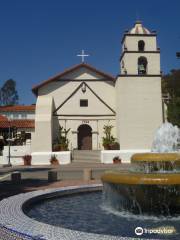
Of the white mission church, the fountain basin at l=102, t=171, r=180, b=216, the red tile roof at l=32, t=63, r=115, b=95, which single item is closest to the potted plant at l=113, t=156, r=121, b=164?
the white mission church

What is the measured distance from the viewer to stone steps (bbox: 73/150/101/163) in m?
33.2

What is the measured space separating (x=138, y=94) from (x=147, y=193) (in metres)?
26.4

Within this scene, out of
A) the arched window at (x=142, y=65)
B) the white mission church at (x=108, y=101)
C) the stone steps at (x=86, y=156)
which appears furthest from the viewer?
the arched window at (x=142, y=65)

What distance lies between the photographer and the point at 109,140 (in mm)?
35719

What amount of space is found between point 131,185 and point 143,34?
28.2m

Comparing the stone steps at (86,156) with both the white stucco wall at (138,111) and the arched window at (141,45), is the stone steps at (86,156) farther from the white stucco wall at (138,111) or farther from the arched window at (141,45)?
the arched window at (141,45)

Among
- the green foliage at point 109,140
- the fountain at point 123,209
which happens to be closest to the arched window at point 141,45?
the green foliage at point 109,140

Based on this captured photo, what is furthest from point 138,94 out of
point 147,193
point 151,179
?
point 151,179

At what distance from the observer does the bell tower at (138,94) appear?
33.9m

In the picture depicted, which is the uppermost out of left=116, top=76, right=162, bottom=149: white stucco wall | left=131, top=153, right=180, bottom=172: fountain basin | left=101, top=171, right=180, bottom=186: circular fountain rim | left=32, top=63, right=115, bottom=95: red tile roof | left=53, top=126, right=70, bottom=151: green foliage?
left=32, top=63, right=115, bottom=95: red tile roof

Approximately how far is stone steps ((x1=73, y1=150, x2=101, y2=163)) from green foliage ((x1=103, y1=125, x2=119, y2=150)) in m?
1.08

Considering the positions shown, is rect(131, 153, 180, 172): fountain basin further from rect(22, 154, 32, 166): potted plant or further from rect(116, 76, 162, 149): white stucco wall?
rect(116, 76, 162, 149): white stucco wall

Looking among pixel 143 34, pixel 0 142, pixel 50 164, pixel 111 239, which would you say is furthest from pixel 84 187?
pixel 0 142

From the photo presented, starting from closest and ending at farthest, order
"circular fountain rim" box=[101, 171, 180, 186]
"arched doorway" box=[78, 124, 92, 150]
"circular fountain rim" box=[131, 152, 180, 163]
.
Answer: "circular fountain rim" box=[101, 171, 180, 186]
"circular fountain rim" box=[131, 152, 180, 163]
"arched doorway" box=[78, 124, 92, 150]
